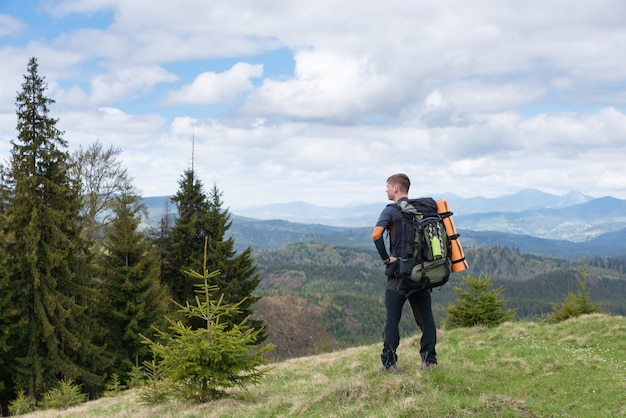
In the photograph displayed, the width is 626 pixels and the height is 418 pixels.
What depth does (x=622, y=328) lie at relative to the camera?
47.3 ft

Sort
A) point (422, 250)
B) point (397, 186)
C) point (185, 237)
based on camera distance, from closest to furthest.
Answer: point (422, 250) → point (397, 186) → point (185, 237)

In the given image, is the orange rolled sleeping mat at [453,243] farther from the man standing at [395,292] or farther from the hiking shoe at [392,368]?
the hiking shoe at [392,368]

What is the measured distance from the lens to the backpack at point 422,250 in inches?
301

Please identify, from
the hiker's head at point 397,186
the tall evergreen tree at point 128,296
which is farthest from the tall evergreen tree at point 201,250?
the hiker's head at point 397,186

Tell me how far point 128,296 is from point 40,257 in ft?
17.8

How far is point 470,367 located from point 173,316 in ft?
72.6

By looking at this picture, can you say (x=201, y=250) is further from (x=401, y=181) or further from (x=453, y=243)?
(x=453, y=243)

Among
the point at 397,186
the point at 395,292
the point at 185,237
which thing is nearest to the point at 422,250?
the point at 395,292

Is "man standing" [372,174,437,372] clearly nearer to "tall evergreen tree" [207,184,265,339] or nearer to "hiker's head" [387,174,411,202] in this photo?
"hiker's head" [387,174,411,202]

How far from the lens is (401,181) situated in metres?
8.21

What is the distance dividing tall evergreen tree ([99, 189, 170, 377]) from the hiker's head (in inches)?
874

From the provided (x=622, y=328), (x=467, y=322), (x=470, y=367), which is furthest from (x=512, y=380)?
(x=467, y=322)

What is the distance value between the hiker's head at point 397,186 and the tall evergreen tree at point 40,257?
20.5m

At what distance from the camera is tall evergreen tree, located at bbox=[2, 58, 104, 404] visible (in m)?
23.2
